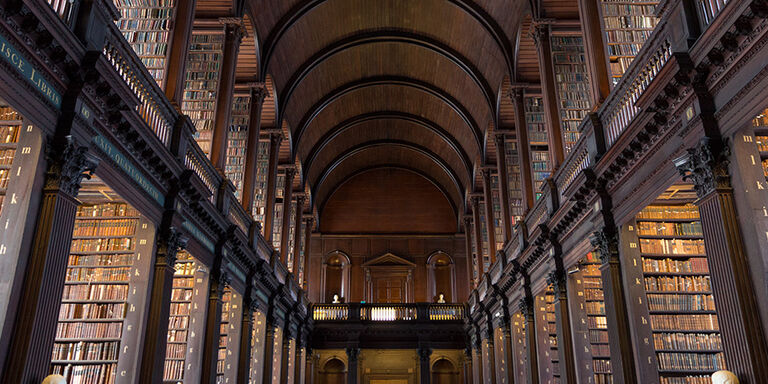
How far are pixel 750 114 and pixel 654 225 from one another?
340cm

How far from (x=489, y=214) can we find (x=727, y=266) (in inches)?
482

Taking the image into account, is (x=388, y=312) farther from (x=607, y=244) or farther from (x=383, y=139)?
(x=607, y=244)

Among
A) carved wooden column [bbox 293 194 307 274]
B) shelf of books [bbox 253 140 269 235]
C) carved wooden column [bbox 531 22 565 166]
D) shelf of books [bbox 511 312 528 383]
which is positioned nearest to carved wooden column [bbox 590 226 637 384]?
carved wooden column [bbox 531 22 565 166]

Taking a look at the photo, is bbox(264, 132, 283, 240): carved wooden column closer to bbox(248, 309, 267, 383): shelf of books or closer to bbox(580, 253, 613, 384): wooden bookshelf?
bbox(248, 309, 267, 383): shelf of books

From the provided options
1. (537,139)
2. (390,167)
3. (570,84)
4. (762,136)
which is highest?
(390,167)

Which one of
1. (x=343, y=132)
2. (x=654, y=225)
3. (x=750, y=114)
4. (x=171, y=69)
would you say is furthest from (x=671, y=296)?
(x=343, y=132)

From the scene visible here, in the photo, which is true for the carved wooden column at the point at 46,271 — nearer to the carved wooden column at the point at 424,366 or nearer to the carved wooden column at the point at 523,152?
the carved wooden column at the point at 523,152

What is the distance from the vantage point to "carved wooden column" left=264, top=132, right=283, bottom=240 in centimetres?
1372

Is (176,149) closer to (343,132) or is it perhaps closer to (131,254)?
(131,254)

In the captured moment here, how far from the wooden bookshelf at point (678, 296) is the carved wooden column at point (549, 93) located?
2.56m

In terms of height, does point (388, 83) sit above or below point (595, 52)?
above

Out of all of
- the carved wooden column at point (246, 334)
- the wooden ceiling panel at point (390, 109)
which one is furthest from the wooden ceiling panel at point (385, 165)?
the carved wooden column at point (246, 334)

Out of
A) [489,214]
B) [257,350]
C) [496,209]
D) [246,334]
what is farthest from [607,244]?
[496,209]

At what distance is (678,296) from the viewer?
291 inches
